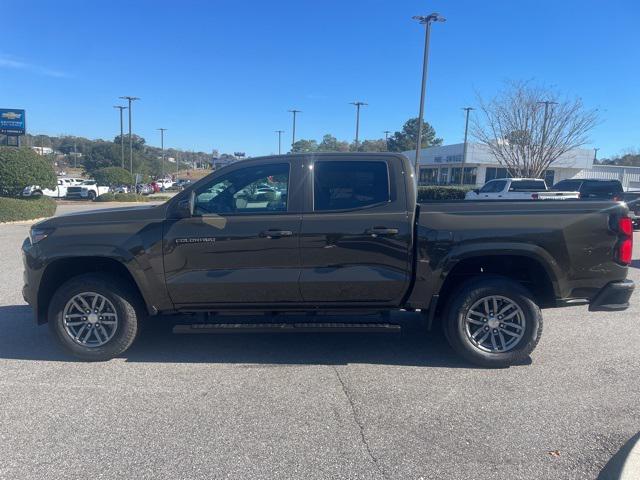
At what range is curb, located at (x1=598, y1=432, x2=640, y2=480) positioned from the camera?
9.78 feet

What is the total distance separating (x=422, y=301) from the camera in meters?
4.76

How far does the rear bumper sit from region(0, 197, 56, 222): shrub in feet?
65.8

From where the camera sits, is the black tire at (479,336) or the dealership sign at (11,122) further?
the dealership sign at (11,122)

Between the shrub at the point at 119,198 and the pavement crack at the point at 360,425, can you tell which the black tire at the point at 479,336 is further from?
the shrub at the point at 119,198

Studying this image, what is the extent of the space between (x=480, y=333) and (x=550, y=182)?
47475 mm

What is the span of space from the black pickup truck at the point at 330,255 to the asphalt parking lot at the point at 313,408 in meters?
0.44

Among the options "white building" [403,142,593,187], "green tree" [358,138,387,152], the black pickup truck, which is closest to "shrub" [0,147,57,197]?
the black pickup truck

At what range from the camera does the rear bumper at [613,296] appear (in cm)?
467

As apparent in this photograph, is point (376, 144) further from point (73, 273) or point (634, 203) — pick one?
point (73, 273)

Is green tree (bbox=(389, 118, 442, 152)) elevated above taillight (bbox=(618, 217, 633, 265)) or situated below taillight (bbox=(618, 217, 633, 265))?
above

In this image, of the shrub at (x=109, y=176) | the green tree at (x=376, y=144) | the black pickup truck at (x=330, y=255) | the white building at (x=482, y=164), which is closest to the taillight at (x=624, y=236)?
the black pickup truck at (x=330, y=255)

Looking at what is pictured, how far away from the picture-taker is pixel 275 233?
4648 mm

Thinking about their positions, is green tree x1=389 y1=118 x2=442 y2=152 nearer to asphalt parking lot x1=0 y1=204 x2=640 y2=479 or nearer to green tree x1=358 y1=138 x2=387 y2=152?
green tree x1=358 y1=138 x2=387 y2=152

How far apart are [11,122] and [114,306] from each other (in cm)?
2793
